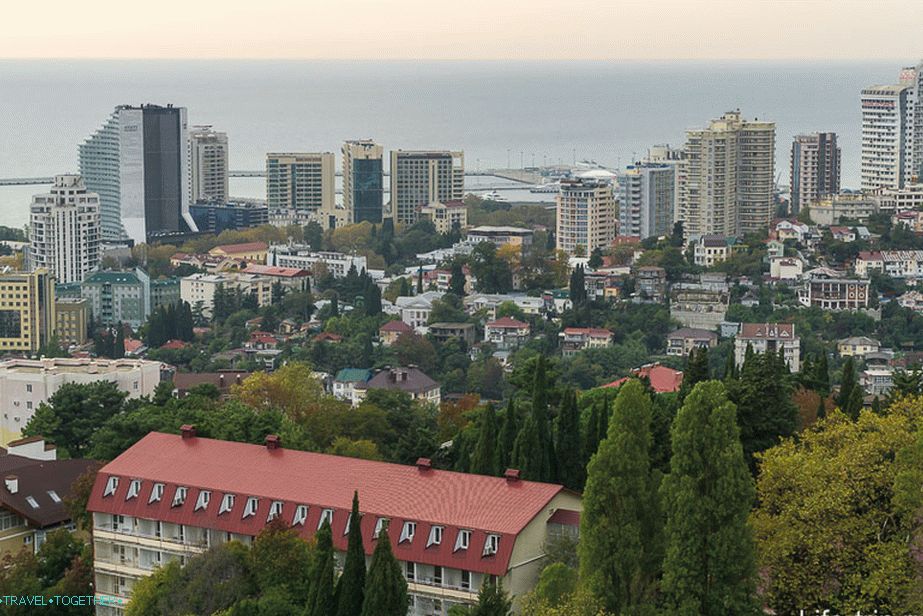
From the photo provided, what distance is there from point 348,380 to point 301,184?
31152 mm

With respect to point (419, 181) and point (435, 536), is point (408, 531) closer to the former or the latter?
point (435, 536)

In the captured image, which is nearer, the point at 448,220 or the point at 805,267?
the point at 805,267

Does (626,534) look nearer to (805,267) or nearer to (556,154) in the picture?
(805,267)

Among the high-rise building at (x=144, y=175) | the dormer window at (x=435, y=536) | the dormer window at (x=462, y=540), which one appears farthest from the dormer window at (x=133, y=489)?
the high-rise building at (x=144, y=175)

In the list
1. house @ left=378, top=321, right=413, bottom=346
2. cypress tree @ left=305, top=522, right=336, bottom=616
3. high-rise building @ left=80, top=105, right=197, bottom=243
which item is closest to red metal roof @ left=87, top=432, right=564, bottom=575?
cypress tree @ left=305, top=522, right=336, bottom=616

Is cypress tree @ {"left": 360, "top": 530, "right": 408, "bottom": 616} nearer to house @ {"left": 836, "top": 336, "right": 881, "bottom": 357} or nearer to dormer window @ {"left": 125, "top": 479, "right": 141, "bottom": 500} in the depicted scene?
dormer window @ {"left": 125, "top": 479, "right": 141, "bottom": 500}

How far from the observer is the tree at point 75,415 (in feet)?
70.1

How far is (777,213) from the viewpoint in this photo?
186 feet

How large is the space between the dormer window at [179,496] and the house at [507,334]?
2418 cm

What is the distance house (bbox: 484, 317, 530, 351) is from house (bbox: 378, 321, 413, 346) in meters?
1.70

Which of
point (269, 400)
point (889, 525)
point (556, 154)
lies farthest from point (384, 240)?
point (556, 154)

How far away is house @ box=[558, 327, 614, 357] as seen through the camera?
38781mm

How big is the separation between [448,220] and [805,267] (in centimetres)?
1925

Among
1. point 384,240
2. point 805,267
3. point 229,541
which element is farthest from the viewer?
point 384,240
